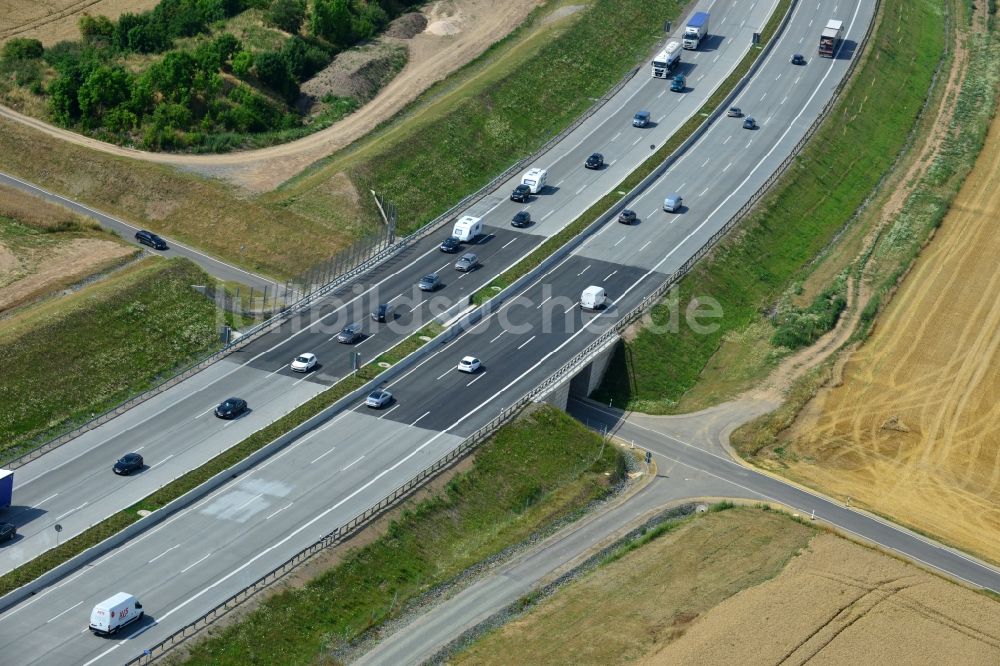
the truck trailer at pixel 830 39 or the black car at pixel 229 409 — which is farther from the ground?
the truck trailer at pixel 830 39

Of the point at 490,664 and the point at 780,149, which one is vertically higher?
the point at 780,149

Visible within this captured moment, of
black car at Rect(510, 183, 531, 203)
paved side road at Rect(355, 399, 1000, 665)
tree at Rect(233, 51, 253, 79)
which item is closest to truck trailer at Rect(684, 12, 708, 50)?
black car at Rect(510, 183, 531, 203)

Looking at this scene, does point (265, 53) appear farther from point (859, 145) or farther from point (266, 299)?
point (859, 145)

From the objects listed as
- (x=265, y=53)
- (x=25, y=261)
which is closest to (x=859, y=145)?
(x=265, y=53)

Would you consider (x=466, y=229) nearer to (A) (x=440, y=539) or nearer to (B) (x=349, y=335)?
(B) (x=349, y=335)

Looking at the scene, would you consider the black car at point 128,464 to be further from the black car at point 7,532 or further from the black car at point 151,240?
the black car at point 151,240

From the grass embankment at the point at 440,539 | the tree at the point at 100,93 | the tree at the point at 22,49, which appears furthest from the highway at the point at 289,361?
the tree at the point at 22,49
